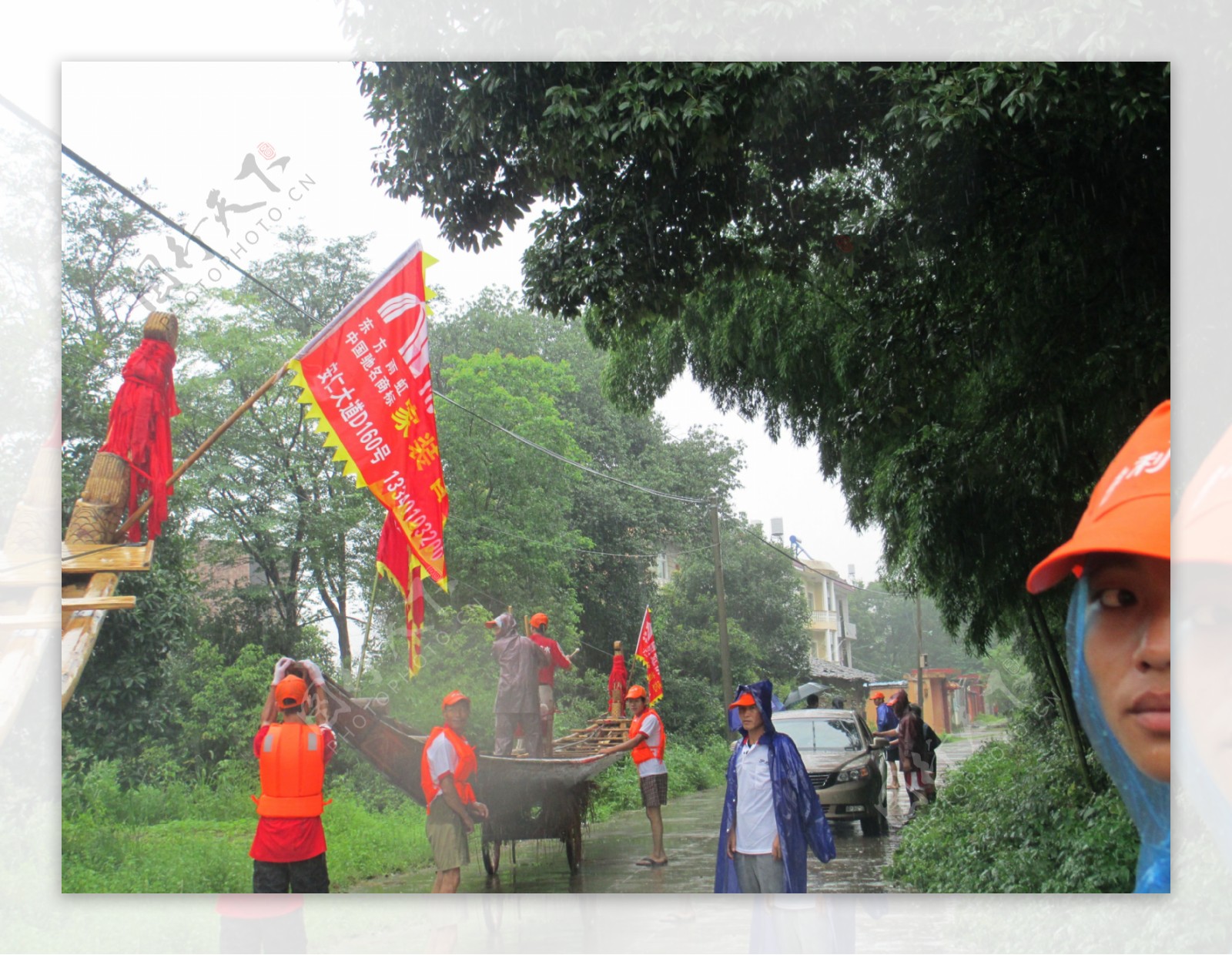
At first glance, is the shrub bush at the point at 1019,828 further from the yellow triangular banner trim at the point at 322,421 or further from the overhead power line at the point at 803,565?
the yellow triangular banner trim at the point at 322,421

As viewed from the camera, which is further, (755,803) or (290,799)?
(290,799)

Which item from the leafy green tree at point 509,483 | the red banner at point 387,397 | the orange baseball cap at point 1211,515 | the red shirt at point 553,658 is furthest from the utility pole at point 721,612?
the orange baseball cap at point 1211,515

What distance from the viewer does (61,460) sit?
18.0ft

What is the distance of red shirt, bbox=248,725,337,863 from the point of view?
5.12m

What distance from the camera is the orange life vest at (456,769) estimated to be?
5.28 m

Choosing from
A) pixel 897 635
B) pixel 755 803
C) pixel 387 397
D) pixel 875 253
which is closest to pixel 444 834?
pixel 755 803

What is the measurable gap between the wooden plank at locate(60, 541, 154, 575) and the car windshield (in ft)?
10.2

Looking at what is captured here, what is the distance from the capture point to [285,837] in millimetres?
5125

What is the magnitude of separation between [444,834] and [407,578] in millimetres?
1202

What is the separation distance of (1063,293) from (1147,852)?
311 centimetres

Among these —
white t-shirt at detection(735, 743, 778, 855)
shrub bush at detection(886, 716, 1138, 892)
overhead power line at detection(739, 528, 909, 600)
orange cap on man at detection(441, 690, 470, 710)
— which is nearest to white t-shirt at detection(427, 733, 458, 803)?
orange cap on man at detection(441, 690, 470, 710)

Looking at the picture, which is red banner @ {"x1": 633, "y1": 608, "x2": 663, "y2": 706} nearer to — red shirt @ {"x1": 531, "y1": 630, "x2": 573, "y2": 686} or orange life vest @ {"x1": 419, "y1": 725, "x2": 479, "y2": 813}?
red shirt @ {"x1": 531, "y1": 630, "x2": 573, "y2": 686}

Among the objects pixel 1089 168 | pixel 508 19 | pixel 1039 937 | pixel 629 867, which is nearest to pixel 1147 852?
pixel 1039 937

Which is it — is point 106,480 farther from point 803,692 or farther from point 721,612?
point 803,692
